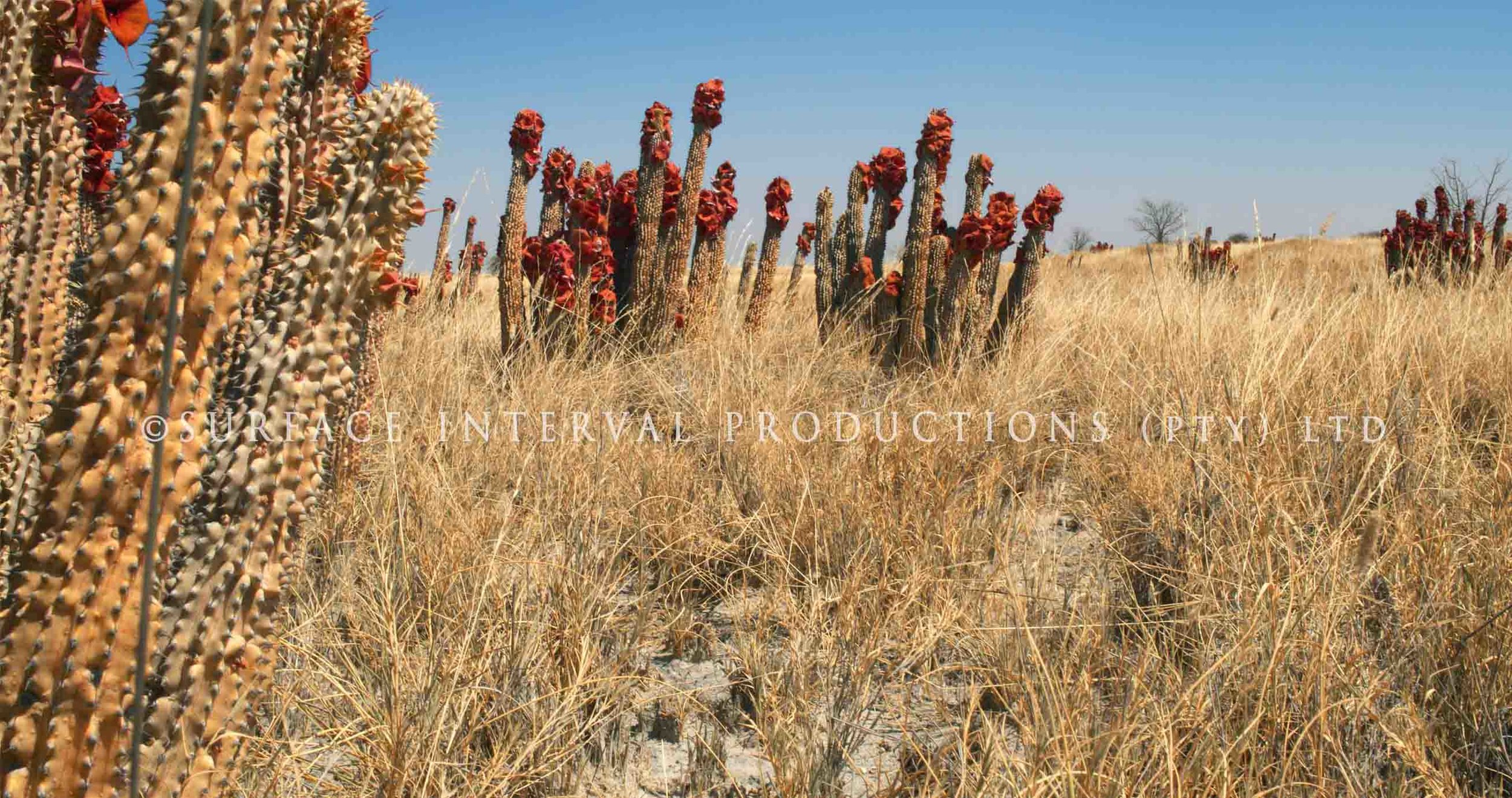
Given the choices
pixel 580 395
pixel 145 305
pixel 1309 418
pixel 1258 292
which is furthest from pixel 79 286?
pixel 1258 292

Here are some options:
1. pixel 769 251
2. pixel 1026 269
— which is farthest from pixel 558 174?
pixel 1026 269

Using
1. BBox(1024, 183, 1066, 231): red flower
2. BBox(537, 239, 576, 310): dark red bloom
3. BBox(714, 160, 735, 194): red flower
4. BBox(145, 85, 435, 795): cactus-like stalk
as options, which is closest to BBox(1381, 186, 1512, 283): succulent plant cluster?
BBox(1024, 183, 1066, 231): red flower

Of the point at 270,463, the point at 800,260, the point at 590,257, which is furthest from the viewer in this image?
the point at 800,260

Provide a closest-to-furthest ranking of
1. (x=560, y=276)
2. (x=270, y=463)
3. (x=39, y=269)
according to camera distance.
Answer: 1. (x=270, y=463)
2. (x=39, y=269)
3. (x=560, y=276)

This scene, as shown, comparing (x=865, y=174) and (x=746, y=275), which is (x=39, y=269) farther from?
(x=746, y=275)

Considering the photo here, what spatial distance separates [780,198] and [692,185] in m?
1.15

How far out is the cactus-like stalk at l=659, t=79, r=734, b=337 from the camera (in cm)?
494

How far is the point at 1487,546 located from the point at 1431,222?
10802 millimetres

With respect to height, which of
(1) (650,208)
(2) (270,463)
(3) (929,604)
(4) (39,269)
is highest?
(1) (650,208)

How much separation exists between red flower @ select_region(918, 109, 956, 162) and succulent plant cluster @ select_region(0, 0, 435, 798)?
12.7 ft

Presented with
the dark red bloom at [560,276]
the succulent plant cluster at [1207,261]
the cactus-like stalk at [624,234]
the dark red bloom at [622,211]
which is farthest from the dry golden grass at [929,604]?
the succulent plant cluster at [1207,261]

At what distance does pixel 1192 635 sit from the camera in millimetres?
2109

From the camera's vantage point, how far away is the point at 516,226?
16.3 feet

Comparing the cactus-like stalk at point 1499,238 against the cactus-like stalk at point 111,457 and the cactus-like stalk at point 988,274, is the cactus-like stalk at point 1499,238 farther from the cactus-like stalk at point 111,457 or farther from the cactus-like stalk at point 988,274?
the cactus-like stalk at point 111,457
